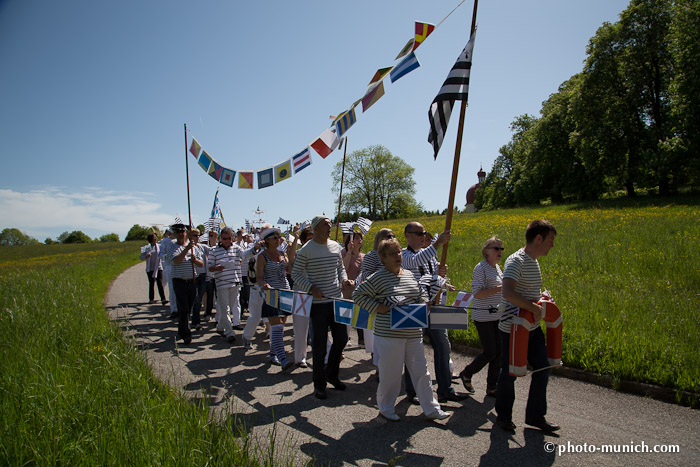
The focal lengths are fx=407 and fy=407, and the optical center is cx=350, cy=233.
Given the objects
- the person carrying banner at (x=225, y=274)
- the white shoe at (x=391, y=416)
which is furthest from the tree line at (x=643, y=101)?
the white shoe at (x=391, y=416)

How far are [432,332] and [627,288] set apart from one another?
20.5 ft

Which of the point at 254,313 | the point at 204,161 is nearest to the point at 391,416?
the point at 254,313

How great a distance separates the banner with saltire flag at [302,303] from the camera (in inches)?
201

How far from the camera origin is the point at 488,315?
4852 millimetres

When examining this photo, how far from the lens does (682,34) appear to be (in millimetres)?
22312

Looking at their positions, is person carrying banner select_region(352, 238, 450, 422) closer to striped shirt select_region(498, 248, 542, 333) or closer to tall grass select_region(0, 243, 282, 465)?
striped shirt select_region(498, 248, 542, 333)

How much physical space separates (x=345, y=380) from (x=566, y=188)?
38.7 metres

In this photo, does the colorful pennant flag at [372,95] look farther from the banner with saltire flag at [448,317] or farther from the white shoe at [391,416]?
the white shoe at [391,416]

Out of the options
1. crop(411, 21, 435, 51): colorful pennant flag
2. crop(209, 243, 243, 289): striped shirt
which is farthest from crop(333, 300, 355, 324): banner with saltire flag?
crop(411, 21, 435, 51): colorful pennant flag

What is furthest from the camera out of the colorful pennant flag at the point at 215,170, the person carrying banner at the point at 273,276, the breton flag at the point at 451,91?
the colorful pennant flag at the point at 215,170

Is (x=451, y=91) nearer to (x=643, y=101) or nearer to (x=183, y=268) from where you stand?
(x=183, y=268)

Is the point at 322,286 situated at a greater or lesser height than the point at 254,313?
greater

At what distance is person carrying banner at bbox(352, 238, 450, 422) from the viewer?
405cm

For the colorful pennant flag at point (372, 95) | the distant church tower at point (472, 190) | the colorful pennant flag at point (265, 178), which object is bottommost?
the colorful pennant flag at point (265, 178)
